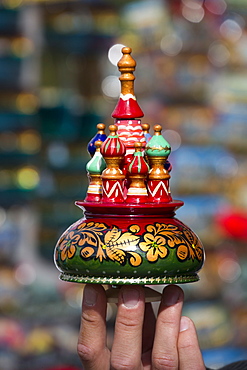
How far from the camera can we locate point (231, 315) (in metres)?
3.96

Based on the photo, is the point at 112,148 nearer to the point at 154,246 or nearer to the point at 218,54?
the point at 154,246

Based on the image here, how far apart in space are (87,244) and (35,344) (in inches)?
95.9

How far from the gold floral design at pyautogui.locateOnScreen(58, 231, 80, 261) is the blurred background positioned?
2286 millimetres

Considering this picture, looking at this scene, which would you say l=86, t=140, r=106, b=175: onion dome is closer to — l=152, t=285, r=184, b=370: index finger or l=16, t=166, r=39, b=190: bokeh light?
l=152, t=285, r=184, b=370: index finger

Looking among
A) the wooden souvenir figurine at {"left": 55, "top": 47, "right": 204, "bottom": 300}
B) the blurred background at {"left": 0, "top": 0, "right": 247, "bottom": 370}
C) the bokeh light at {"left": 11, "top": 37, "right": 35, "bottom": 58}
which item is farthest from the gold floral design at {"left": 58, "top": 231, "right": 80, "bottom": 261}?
the bokeh light at {"left": 11, "top": 37, "right": 35, "bottom": 58}

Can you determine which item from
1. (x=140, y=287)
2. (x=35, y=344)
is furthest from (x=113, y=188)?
(x=35, y=344)

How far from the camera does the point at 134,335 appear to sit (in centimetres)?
139

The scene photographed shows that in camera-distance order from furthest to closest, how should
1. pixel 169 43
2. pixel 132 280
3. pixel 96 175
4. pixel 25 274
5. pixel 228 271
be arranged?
pixel 25 274 → pixel 228 271 → pixel 169 43 → pixel 96 175 → pixel 132 280

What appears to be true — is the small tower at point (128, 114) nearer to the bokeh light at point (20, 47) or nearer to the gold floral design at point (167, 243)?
the gold floral design at point (167, 243)

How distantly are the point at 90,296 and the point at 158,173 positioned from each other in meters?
0.26

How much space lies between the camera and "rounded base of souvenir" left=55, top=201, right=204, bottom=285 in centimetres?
139

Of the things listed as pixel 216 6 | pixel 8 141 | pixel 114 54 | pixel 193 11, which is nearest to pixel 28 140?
pixel 8 141

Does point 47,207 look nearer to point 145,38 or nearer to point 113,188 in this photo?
point 145,38

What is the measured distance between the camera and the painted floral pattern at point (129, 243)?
4.56 feet
